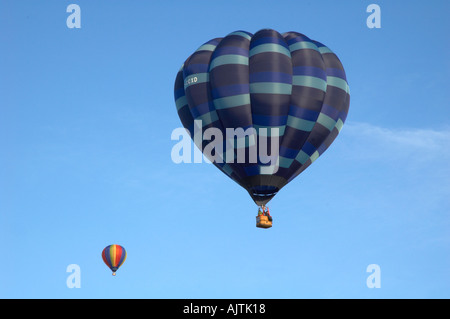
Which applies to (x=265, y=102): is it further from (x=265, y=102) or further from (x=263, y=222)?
(x=263, y=222)

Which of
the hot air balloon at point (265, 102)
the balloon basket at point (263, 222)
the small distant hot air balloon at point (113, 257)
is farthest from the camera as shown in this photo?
the small distant hot air balloon at point (113, 257)

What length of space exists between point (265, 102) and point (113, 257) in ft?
51.0

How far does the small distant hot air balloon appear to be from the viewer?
47531 millimetres

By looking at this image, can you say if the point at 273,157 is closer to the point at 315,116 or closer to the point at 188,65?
the point at 315,116

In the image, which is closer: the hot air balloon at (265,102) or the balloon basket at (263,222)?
the hot air balloon at (265,102)

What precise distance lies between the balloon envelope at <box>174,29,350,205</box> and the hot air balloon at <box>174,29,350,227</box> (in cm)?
4

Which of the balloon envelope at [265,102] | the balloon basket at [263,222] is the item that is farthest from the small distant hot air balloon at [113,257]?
the balloon basket at [263,222]

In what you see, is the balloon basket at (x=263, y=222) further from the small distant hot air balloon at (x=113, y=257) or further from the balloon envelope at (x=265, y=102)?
the small distant hot air balloon at (x=113, y=257)

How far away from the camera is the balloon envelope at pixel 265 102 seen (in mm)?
36656

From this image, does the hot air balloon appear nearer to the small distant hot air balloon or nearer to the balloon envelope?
the balloon envelope

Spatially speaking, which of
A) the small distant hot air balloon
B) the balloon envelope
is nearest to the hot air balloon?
the balloon envelope

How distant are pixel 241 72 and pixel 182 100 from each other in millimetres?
3571

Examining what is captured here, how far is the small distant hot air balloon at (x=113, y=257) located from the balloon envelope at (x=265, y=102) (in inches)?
462

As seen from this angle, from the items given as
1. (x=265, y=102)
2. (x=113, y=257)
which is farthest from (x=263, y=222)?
(x=113, y=257)
